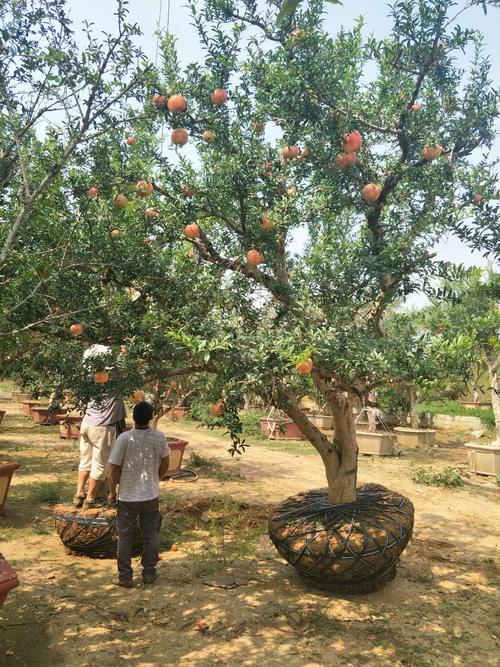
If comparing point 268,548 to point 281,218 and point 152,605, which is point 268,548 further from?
point 281,218

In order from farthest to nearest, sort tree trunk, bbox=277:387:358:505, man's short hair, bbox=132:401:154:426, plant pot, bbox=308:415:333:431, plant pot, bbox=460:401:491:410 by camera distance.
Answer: plant pot, bbox=460:401:491:410 < plant pot, bbox=308:415:333:431 < tree trunk, bbox=277:387:358:505 < man's short hair, bbox=132:401:154:426

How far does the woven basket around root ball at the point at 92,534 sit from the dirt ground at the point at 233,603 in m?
0.12

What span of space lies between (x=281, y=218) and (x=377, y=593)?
3397 mm

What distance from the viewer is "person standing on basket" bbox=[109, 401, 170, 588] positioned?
4.68 metres

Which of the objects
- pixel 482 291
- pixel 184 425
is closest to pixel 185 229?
pixel 482 291

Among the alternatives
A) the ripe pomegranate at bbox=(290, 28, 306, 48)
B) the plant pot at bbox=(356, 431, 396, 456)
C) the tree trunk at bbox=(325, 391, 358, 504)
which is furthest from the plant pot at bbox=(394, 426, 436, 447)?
the ripe pomegranate at bbox=(290, 28, 306, 48)

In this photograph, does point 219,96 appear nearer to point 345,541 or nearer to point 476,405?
point 345,541

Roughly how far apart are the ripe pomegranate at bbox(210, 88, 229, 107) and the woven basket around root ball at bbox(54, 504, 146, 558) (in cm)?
398

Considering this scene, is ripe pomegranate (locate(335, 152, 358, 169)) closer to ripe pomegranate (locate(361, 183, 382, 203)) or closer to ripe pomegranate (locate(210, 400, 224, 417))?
ripe pomegranate (locate(361, 183, 382, 203))

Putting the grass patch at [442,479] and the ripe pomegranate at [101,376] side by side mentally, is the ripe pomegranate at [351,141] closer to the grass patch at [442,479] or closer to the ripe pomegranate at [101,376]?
the ripe pomegranate at [101,376]

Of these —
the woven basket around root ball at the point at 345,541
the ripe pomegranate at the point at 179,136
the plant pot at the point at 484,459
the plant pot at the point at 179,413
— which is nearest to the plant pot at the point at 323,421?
the plant pot at the point at 179,413

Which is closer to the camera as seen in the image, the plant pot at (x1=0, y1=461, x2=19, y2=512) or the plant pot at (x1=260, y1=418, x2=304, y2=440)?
the plant pot at (x1=0, y1=461, x2=19, y2=512)

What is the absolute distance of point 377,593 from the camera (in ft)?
15.1

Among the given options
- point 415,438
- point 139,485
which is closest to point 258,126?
point 139,485
